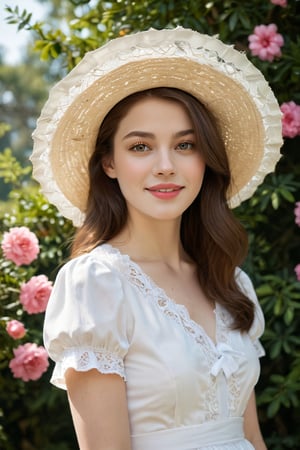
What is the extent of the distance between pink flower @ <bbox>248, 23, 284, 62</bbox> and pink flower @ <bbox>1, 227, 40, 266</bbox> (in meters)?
1.12

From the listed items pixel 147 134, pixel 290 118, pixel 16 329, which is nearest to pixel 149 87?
pixel 147 134

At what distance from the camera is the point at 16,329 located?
10.8 ft

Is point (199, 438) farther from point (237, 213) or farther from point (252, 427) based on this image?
point (237, 213)

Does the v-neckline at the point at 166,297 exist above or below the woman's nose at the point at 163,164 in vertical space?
below

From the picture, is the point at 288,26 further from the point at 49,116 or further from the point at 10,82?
the point at 10,82

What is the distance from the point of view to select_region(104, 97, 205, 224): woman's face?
2.27 meters

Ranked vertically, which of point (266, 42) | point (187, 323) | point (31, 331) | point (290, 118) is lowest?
point (31, 331)

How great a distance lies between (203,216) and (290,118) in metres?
0.95

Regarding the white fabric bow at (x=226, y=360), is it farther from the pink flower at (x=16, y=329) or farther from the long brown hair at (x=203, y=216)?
the pink flower at (x=16, y=329)

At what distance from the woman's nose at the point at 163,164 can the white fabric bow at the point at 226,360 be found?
1.59 ft

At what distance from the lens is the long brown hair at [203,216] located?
237cm

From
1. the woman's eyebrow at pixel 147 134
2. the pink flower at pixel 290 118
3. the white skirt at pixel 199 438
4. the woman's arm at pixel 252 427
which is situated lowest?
the woman's arm at pixel 252 427

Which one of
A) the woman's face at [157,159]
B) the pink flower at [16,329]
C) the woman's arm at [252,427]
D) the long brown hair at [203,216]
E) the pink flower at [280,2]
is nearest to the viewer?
the woman's face at [157,159]

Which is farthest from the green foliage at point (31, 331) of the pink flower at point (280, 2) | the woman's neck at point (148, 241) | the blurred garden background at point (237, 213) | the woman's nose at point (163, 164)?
the woman's nose at point (163, 164)
